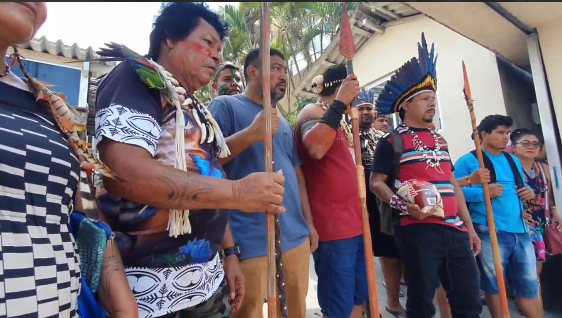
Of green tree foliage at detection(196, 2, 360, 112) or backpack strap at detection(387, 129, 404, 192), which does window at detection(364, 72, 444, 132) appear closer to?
backpack strap at detection(387, 129, 404, 192)

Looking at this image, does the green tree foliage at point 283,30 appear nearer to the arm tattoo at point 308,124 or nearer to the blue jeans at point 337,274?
the arm tattoo at point 308,124

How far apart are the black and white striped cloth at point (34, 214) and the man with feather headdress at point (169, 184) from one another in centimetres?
18

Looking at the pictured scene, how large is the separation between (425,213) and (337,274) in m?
0.73

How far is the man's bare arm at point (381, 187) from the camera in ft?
8.82

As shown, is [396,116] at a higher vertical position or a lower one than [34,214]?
higher

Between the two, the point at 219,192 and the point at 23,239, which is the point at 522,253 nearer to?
the point at 219,192

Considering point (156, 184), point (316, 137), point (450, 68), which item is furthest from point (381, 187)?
point (450, 68)

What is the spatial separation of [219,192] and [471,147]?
483 cm

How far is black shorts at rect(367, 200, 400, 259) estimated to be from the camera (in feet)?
11.3

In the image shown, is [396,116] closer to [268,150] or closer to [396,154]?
[396,154]

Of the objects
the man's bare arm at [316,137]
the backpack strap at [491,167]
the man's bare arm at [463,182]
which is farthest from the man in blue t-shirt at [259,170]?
the backpack strap at [491,167]

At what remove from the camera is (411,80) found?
2973 millimetres

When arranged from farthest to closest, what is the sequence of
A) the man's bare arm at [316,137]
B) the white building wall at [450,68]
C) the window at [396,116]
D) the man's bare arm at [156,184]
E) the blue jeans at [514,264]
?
the window at [396,116]
the white building wall at [450,68]
the blue jeans at [514,264]
the man's bare arm at [316,137]
the man's bare arm at [156,184]

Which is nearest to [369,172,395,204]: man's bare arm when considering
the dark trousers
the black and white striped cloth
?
the dark trousers
